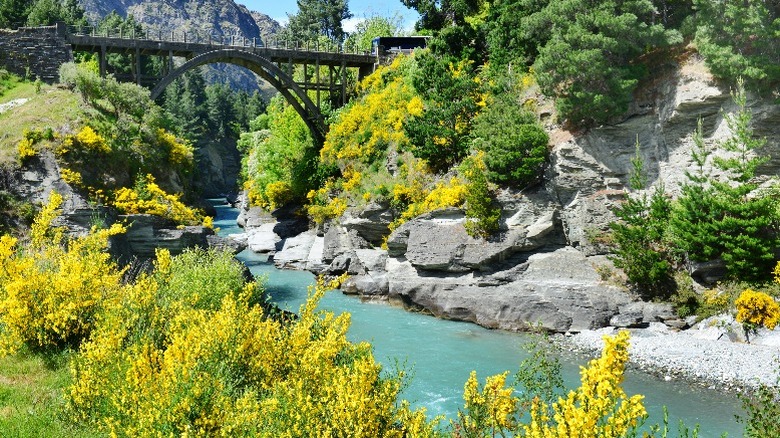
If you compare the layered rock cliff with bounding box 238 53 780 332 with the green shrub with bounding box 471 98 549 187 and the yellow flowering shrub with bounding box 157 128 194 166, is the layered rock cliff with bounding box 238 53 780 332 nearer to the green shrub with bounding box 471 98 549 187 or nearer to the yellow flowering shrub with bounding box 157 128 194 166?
the green shrub with bounding box 471 98 549 187

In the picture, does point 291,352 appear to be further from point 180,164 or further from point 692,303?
point 180,164

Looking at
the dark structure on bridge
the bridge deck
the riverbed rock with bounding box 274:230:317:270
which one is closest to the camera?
the dark structure on bridge

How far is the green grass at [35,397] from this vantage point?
33.7ft

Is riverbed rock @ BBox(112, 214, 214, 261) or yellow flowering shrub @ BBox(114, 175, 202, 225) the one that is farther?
yellow flowering shrub @ BBox(114, 175, 202, 225)

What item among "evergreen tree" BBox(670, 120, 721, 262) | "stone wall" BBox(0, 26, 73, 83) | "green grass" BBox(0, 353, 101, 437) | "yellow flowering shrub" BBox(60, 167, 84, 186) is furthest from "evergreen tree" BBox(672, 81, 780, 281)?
"stone wall" BBox(0, 26, 73, 83)

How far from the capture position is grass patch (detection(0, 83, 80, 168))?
23531mm

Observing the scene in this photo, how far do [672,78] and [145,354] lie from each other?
993 inches

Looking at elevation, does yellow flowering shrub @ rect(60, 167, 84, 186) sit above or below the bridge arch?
below

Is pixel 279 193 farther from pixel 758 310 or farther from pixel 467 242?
pixel 758 310

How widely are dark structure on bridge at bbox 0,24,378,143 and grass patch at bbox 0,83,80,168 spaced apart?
598 cm

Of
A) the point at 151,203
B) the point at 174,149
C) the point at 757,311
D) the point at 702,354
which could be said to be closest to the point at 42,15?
the point at 174,149

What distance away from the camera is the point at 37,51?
34.2 meters

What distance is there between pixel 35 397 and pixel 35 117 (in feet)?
56.1

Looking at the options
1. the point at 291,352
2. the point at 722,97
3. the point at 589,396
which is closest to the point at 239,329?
the point at 291,352
